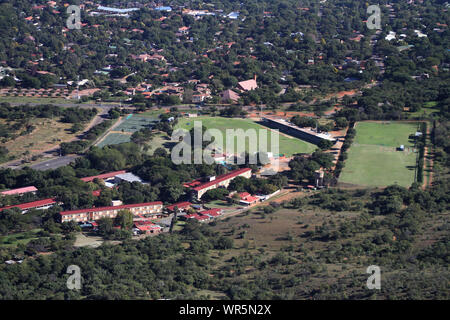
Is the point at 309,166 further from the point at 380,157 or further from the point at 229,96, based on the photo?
the point at 229,96

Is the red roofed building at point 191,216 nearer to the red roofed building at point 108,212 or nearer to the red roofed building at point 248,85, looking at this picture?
the red roofed building at point 108,212

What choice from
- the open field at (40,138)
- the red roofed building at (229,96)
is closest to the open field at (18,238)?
the open field at (40,138)

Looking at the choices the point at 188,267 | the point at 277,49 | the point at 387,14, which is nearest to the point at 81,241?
the point at 188,267

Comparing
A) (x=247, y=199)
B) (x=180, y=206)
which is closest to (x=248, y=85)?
(x=247, y=199)

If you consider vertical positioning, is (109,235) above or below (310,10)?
below

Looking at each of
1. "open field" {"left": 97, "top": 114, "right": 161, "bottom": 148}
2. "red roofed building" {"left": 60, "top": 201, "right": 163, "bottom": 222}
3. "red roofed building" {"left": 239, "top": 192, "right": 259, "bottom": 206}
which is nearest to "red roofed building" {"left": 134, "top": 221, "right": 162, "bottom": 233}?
"red roofed building" {"left": 60, "top": 201, "right": 163, "bottom": 222}

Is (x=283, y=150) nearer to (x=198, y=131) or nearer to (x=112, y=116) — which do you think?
(x=198, y=131)
